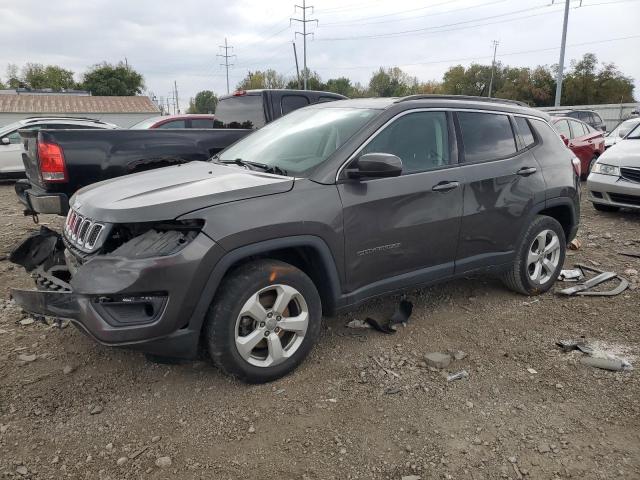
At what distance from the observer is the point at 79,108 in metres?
43.6

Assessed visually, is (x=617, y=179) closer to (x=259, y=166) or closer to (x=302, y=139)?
(x=302, y=139)

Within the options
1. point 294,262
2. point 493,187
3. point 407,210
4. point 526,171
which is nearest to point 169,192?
point 294,262

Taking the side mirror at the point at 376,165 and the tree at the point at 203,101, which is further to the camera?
the tree at the point at 203,101

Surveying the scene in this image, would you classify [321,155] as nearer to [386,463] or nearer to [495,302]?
[386,463]

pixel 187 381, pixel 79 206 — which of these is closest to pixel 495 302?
pixel 187 381

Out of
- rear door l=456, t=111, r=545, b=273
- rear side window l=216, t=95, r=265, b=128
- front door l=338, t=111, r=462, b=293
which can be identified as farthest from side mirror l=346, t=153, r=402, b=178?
rear side window l=216, t=95, r=265, b=128

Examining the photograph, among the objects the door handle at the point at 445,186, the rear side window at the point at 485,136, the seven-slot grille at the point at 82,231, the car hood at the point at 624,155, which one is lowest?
the car hood at the point at 624,155

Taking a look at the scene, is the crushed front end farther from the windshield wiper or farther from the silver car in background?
the silver car in background

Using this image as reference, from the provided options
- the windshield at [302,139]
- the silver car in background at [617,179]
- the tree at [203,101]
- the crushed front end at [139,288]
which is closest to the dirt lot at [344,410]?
the crushed front end at [139,288]

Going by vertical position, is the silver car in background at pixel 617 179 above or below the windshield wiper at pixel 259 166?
below

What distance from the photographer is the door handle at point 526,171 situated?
414cm

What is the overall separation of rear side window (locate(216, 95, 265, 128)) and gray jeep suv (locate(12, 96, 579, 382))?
2.99 m

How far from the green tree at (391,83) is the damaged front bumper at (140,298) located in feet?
263

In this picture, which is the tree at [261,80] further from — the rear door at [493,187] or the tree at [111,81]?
the rear door at [493,187]
